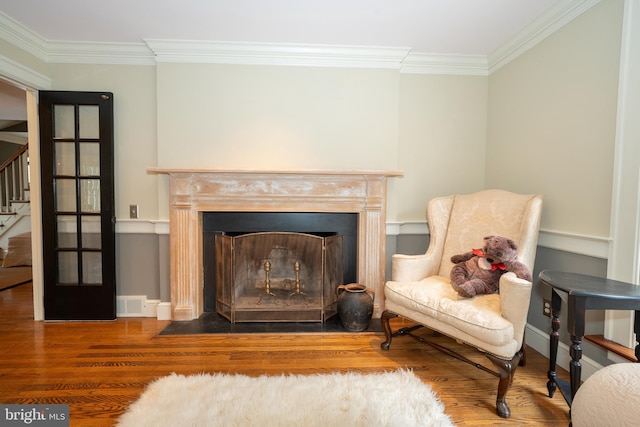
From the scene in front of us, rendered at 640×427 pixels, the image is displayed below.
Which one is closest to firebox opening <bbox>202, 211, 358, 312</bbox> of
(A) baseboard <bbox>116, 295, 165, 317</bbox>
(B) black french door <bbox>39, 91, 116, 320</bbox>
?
(A) baseboard <bbox>116, 295, 165, 317</bbox>

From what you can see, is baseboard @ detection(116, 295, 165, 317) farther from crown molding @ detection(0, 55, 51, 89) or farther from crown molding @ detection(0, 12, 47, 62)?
crown molding @ detection(0, 12, 47, 62)

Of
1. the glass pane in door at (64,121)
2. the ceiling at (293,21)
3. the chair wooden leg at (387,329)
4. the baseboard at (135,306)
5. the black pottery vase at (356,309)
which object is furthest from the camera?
the baseboard at (135,306)

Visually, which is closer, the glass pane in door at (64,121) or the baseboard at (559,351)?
the baseboard at (559,351)

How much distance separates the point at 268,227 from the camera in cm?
277

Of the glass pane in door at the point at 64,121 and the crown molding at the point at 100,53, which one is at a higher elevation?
the crown molding at the point at 100,53

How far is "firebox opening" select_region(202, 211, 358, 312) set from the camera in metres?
2.77

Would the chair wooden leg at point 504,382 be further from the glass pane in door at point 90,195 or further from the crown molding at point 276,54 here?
the glass pane in door at point 90,195

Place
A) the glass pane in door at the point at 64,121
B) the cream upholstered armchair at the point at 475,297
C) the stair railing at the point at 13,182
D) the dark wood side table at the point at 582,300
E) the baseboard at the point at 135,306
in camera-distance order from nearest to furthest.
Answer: the dark wood side table at the point at 582,300 < the cream upholstered armchair at the point at 475,297 < the glass pane in door at the point at 64,121 < the baseboard at the point at 135,306 < the stair railing at the point at 13,182

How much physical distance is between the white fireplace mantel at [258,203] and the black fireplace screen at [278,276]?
23 centimetres

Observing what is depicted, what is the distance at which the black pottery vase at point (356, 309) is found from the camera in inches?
98.8

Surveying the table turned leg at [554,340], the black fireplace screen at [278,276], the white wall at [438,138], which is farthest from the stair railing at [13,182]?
the table turned leg at [554,340]

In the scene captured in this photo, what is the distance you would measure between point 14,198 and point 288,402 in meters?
6.93

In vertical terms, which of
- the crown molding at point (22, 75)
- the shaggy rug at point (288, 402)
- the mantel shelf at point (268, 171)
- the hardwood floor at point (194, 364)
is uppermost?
the crown molding at point (22, 75)

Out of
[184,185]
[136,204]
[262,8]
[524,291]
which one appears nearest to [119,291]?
[136,204]
